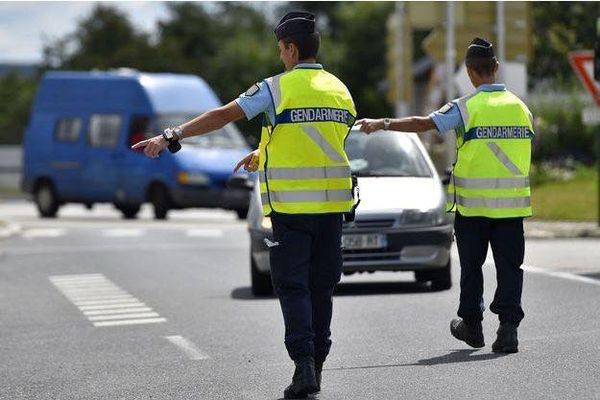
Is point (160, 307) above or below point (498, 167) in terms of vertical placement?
below

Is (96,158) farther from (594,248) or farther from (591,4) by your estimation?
(591,4)

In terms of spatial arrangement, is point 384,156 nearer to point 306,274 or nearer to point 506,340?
point 506,340

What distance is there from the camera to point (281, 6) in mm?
111375

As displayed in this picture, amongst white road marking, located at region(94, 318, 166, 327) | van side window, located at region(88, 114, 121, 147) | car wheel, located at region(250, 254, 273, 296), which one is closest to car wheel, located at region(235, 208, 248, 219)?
van side window, located at region(88, 114, 121, 147)

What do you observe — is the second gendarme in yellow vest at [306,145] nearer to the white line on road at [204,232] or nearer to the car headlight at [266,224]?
the car headlight at [266,224]

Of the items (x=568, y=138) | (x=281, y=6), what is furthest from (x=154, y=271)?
(x=281, y=6)

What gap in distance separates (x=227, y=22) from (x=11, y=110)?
1361 cm

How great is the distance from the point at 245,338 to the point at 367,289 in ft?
12.4

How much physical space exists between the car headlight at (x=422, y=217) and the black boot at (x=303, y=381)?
5726 millimetres

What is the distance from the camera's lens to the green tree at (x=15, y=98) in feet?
312

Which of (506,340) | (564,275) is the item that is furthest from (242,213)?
(506,340)

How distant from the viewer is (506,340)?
9.25 m

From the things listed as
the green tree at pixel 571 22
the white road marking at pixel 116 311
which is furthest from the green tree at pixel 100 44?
the white road marking at pixel 116 311

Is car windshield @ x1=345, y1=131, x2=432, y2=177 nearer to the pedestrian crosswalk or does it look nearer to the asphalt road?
the asphalt road
